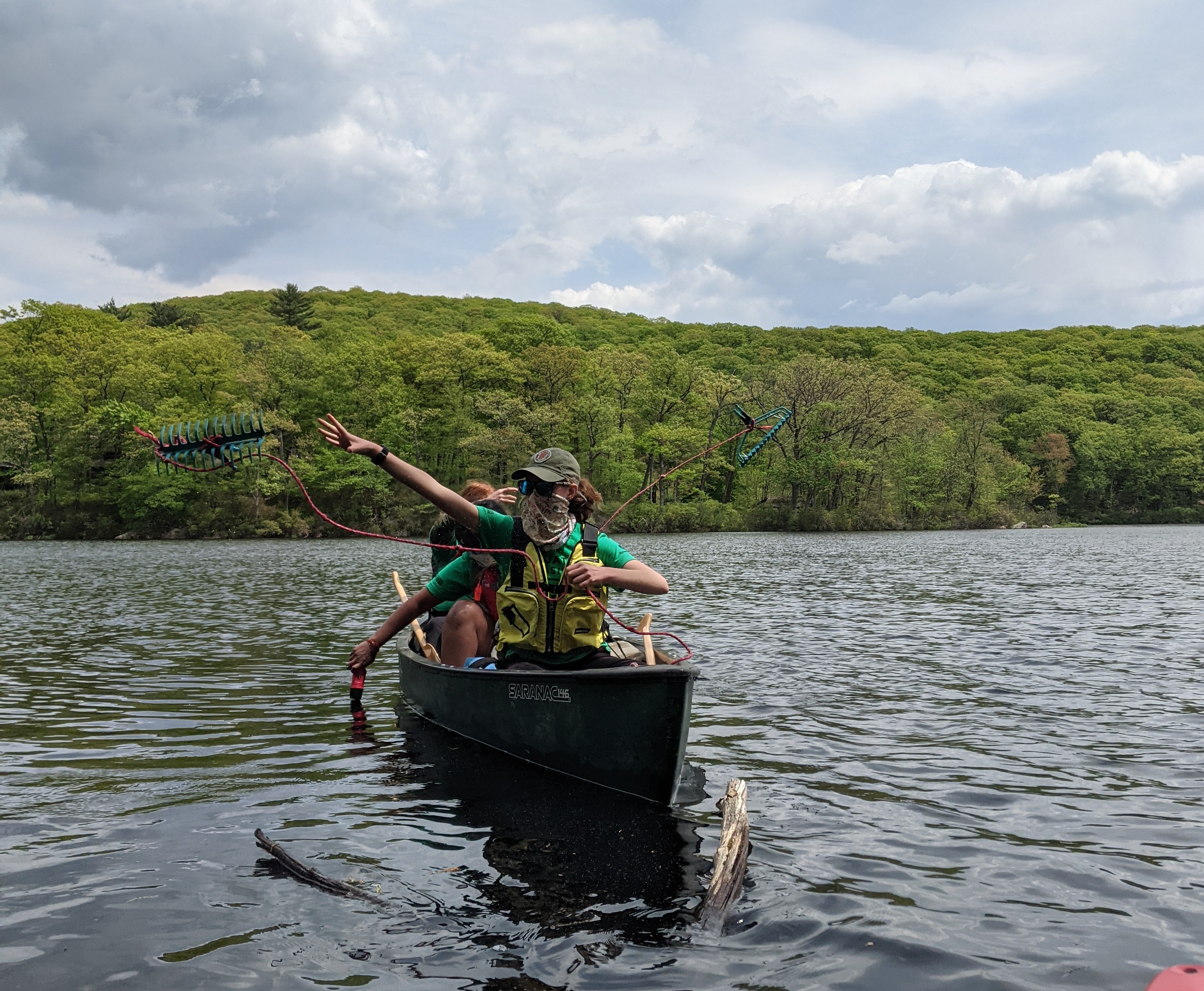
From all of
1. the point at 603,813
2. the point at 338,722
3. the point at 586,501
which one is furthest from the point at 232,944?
the point at 338,722

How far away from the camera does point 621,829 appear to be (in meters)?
5.73

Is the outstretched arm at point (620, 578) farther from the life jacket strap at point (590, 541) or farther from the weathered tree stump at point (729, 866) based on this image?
the weathered tree stump at point (729, 866)

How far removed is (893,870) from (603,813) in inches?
72.5

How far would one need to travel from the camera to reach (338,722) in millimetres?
8883

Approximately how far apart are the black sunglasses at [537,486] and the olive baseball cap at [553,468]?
0.15ft

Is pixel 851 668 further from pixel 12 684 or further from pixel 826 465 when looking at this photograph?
pixel 826 465

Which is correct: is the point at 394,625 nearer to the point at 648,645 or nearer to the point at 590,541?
the point at 648,645

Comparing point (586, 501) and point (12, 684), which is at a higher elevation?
point (586, 501)

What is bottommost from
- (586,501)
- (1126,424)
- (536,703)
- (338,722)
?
(338,722)

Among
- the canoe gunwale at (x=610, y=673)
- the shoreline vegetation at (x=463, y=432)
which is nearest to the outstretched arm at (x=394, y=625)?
the canoe gunwale at (x=610, y=673)

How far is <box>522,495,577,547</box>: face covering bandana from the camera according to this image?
604cm

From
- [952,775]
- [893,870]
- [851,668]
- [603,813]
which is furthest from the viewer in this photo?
[851,668]

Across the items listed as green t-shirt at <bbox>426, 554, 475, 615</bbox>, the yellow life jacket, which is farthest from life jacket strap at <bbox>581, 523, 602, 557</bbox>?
green t-shirt at <bbox>426, 554, 475, 615</bbox>

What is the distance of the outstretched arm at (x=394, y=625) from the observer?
8430 millimetres
